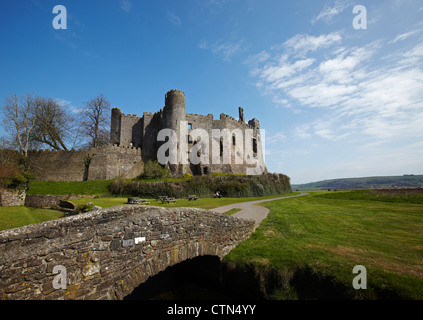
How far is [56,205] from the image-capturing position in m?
18.9

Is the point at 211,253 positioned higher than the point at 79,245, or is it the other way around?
the point at 79,245

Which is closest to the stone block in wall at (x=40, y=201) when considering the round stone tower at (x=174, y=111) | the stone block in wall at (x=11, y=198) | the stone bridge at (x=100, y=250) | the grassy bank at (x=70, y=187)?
the stone block in wall at (x=11, y=198)

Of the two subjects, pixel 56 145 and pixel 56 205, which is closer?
pixel 56 205

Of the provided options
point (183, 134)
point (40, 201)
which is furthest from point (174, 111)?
point (40, 201)

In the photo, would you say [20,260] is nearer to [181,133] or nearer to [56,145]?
[181,133]

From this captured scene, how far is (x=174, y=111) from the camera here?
113ft

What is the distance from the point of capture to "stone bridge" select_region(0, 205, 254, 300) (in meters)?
3.93

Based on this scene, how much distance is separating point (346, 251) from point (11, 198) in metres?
24.5

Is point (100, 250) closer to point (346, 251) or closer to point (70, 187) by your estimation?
point (346, 251)

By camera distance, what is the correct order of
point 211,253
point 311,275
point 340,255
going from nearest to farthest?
point 311,275 → point 340,255 → point 211,253

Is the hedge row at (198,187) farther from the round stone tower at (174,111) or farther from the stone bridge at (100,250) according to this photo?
the stone bridge at (100,250)

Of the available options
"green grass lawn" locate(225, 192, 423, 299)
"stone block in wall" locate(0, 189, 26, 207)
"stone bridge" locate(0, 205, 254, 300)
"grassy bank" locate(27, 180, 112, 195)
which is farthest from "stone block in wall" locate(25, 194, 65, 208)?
"green grass lawn" locate(225, 192, 423, 299)

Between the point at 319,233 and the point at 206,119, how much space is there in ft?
109
